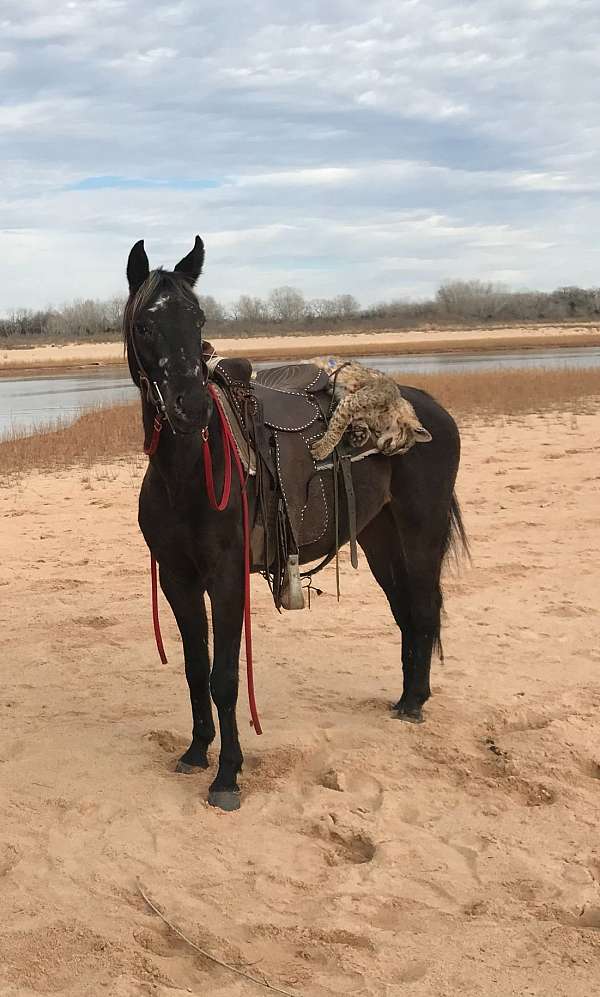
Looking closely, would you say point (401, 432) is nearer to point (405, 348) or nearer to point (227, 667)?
point (227, 667)

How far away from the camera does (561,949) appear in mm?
2873

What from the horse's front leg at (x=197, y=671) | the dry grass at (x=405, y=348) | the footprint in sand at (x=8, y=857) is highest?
the dry grass at (x=405, y=348)

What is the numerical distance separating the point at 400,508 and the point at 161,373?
193 centimetres

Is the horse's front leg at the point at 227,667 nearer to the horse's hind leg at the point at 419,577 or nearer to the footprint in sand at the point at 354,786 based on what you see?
the footprint in sand at the point at 354,786

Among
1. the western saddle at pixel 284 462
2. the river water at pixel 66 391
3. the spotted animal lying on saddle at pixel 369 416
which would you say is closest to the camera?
the western saddle at pixel 284 462

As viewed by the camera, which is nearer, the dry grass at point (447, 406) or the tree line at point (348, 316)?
the dry grass at point (447, 406)

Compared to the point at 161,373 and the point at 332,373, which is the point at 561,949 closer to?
the point at 161,373

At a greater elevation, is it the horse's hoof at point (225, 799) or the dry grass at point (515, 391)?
the dry grass at point (515, 391)

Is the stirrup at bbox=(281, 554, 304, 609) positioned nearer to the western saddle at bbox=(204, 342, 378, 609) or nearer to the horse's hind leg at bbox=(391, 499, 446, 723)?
the western saddle at bbox=(204, 342, 378, 609)

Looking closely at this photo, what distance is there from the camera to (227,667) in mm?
3918

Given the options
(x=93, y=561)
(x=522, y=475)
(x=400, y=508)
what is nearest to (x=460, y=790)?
(x=400, y=508)

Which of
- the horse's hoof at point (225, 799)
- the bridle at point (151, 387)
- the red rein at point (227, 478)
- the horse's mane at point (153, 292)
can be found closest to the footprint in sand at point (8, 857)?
the horse's hoof at point (225, 799)

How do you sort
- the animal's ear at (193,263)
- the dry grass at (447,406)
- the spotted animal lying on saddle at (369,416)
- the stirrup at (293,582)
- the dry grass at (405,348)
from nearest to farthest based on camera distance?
the animal's ear at (193,263)
the stirrup at (293,582)
the spotted animal lying on saddle at (369,416)
the dry grass at (447,406)
the dry grass at (405,348)

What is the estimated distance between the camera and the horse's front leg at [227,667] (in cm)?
388
